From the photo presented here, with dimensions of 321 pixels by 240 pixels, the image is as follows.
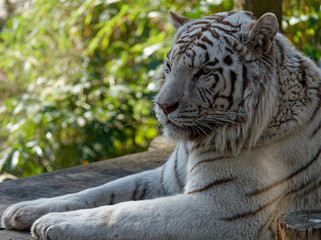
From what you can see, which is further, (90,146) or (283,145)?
(90,146)

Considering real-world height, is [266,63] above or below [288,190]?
above

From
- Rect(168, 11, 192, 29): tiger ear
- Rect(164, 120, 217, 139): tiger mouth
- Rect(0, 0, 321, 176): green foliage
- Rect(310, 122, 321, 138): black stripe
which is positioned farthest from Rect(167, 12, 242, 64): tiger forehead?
Rect(0, 0, 321, 176): green foliage

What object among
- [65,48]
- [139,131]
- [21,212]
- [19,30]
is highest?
[21,212]

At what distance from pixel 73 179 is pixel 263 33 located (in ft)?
5.80

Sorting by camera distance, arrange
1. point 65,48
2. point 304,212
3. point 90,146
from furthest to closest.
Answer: point 65,48 → point 90,146 → point 304,212

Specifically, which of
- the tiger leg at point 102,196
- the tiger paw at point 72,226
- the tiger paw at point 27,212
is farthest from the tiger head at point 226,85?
the tiger paw at point 27,212

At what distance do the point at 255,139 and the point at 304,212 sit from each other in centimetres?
39

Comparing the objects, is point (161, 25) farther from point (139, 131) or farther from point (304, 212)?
point (304, 212)

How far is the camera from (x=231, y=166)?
2195 mm

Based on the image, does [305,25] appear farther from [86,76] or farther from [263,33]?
[263,33]

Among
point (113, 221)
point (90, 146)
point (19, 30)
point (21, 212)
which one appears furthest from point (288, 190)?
point (19, 30)

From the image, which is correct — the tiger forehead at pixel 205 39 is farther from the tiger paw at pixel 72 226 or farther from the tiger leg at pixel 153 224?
the tiger paw at pixel 72 226

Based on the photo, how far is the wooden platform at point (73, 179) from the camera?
10.2 feet

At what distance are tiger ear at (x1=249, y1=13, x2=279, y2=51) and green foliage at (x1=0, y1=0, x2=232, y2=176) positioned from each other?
2141mm
